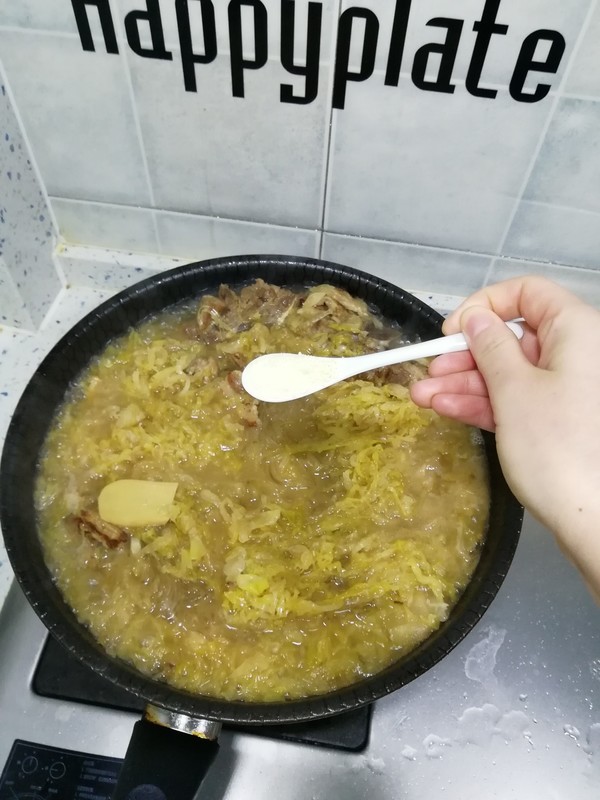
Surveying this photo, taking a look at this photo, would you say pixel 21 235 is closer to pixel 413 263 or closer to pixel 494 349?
pixel 413 263

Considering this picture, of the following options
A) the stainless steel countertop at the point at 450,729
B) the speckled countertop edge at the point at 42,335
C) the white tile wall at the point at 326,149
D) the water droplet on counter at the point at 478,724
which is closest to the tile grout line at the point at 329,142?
the white tile wall at the point at 326,149

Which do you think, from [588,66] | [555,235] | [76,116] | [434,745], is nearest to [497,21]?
[588,66]

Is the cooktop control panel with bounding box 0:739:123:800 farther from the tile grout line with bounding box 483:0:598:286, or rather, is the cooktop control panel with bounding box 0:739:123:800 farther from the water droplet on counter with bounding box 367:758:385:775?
the tile grout line with bounding box 483:0:598:286

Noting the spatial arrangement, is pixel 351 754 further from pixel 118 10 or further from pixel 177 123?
pixel 118 10

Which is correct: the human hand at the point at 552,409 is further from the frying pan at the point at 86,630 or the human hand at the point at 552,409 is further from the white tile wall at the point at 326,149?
the white tile wall at the point at 326,149

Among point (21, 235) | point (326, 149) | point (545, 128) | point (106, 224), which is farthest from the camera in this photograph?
point (106, 224)

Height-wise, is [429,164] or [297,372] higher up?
[429,164]

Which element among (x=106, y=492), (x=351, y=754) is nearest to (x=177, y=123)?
(x=106, y=492)

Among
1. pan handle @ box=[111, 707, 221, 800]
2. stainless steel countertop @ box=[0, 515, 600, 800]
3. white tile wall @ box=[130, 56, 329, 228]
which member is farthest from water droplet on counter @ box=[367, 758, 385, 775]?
white tile wall @ box=[130, 56, 329, 228]
